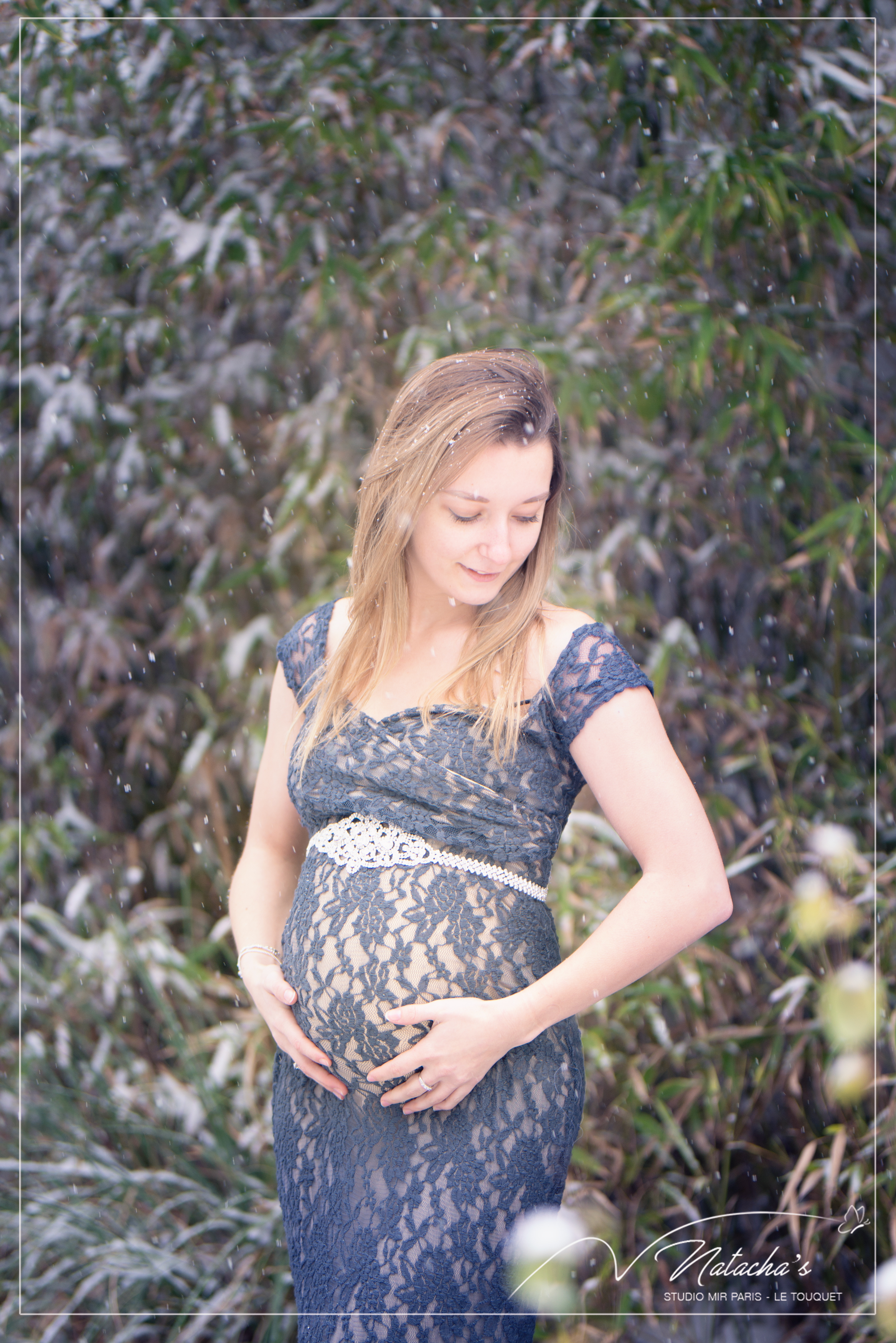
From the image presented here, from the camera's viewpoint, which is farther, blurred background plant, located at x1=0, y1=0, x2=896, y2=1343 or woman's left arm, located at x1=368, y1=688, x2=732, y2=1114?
blurred background plant, located at x1=0, y1=0, x2=896, y2=1343

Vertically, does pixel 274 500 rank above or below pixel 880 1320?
above

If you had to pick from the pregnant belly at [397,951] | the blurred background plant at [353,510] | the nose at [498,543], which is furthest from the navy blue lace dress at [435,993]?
the blurred background plant at [353,510]

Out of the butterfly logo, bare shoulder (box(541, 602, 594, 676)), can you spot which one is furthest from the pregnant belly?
the butterfly logo

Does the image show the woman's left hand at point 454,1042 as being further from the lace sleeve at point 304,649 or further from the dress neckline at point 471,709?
the lace sleeve at point 304,649

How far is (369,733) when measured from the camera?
1.16m

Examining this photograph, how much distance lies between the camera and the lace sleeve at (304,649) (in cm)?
131

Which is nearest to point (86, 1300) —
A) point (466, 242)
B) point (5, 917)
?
point (5, 917)

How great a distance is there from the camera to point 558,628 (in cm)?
116

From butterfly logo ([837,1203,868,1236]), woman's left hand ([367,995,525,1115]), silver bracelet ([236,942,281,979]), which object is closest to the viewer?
woman's left hand ([367,995,525,1115])

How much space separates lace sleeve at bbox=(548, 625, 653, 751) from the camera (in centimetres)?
108

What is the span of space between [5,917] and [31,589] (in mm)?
714

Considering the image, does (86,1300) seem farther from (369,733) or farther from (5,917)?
(369,733)

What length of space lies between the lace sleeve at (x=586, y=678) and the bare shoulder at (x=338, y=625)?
0.32 meters

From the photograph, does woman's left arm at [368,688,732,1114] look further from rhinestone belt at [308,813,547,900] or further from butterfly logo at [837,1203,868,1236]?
butterfly logo at [837,1203,868,1236]
